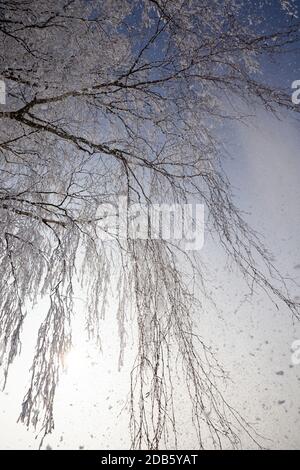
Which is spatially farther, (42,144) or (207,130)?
(42,144)

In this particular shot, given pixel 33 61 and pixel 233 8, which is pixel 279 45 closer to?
pixel 233 8

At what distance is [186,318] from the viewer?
1647 millimetres

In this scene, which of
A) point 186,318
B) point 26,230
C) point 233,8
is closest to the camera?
point 233,8

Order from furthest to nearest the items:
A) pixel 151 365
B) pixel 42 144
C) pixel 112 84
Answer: pixel 42 144
pixel 112 84
pixel 151 365

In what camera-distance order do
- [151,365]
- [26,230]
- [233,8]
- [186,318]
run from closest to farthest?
[151,365]
[233,8]
[186,318]
[26,230]

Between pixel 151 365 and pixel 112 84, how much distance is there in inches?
64.1

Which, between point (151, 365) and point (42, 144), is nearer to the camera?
point (151, 365)
